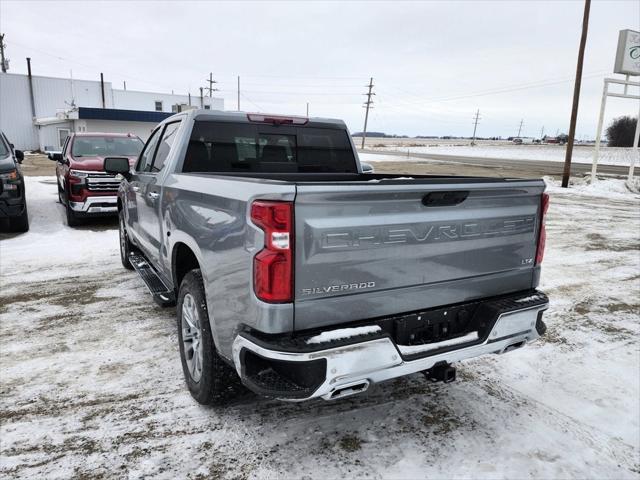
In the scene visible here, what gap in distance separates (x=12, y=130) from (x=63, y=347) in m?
45.3

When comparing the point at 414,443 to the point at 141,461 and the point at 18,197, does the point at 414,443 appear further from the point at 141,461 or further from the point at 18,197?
the point at 18,197

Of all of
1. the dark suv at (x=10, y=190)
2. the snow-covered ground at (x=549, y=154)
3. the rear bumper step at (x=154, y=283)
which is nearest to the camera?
the rear bumper step at (x=154, y=283)

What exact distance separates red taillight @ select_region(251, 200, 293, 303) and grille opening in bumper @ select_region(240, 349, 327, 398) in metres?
0.32

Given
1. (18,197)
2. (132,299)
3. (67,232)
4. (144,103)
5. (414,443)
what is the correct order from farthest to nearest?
1. (144,103)
2. (67,232)
3. (18,197)
4. (132,299)
5. (414,443)

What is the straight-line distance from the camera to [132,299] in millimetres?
5363

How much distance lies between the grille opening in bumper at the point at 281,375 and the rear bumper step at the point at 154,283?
1.79m

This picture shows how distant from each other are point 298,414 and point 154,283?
203 centimetres

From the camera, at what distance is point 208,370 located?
2.88 meters

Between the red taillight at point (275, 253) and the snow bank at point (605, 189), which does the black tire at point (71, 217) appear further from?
the snow bank at point (605, 189)

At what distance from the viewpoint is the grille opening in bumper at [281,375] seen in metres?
2.22

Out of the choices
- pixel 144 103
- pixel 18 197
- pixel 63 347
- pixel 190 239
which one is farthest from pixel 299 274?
pixel 144 103

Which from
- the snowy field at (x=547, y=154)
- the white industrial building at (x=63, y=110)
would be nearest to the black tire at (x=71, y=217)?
the white industrial building at (x=63, y=110)

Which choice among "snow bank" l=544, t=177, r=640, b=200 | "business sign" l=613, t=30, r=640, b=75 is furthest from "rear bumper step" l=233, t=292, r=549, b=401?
"business sign" l=613, t=30, r=640, b=75

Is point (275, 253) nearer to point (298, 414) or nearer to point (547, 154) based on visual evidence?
point (298, 414)
